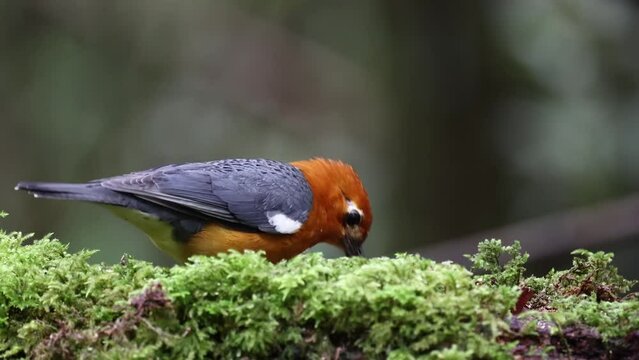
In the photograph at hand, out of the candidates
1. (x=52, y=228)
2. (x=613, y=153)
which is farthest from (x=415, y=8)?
(x=52, y=228)

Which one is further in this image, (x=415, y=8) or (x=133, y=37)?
(x=133, y=37)

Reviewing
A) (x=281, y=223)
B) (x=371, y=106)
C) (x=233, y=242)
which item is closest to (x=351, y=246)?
(x=281, y=223)

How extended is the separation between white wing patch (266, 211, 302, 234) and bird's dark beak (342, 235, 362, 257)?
658 mm

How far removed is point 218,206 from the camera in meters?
5.30

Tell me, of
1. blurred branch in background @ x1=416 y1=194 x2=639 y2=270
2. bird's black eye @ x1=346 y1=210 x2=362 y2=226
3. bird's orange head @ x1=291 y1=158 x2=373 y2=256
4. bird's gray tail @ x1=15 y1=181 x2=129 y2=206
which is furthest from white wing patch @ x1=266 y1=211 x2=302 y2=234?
blurred branch in background @ x1=416 y1=194 x2=639 y2=270

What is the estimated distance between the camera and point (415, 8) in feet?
32.1

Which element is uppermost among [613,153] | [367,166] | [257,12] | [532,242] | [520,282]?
[257,12]

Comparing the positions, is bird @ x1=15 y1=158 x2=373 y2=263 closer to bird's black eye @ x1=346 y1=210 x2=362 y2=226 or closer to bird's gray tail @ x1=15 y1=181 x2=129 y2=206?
bird's gray tail @ x1=15 y1=181 x2=129 y2=206

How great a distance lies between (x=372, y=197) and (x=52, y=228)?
3957mm

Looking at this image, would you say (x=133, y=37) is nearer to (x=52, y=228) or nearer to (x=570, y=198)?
(x=52, y=228)

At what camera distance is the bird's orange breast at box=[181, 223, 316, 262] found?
5211 millimetres

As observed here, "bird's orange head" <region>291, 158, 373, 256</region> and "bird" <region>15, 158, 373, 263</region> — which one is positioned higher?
"bird's orange head" <region>291, 158, 373, 256</region>

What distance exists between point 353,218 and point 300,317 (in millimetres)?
2930

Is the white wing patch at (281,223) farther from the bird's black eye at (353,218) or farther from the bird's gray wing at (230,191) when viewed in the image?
the bird's black eye at (353,218)
